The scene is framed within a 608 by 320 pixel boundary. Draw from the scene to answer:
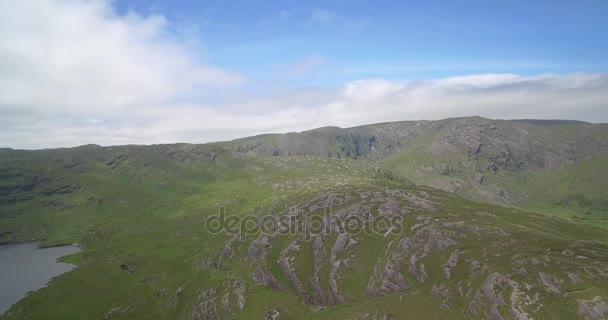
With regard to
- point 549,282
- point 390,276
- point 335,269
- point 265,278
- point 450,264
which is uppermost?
point 549,282

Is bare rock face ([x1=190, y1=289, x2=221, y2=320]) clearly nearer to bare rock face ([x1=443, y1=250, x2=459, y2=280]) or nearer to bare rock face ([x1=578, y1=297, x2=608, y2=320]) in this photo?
bare rock face ([x1=443, y1=250, x2=459, y2=280])

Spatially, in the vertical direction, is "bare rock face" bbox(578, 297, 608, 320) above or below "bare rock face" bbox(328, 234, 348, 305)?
above

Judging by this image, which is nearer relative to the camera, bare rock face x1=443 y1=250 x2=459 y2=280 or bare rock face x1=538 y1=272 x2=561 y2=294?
bare rock face x1=538 y1=272 x2=561 y2=294

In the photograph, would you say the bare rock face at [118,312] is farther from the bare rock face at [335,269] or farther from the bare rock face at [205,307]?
the bare rock face at [335,269]

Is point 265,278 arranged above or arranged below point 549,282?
below

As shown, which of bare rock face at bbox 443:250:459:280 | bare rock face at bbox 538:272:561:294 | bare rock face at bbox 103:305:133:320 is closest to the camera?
bare rock face at bbox 538:272:561:294

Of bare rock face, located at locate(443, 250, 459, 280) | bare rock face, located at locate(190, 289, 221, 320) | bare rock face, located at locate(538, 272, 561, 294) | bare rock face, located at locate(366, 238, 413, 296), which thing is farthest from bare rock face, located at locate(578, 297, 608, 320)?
bare rock face, located at locate(190, 289, 221, 320)

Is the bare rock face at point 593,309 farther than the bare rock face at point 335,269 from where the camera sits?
No

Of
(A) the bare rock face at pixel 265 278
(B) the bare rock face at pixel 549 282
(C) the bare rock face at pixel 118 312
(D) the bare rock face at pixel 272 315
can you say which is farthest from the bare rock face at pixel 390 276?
(C) the bare rock face at pixel 118 312

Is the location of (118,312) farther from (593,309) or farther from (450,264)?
(593,309)

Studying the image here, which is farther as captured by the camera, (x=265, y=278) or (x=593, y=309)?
(x=265, y=278)

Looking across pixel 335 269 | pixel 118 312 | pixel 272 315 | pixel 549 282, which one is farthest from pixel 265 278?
pixel 549 282

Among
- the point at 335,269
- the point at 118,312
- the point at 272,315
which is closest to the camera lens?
the point at 272,315
